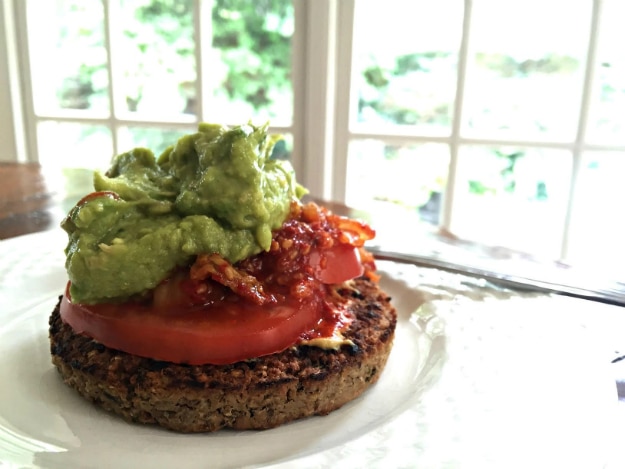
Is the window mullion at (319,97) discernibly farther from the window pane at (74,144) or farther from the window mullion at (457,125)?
the window pane at (74,144)

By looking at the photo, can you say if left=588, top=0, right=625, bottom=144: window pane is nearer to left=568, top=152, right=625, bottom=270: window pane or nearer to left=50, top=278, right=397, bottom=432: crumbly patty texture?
left=568, top=152, right=625, bottom=270: window pane

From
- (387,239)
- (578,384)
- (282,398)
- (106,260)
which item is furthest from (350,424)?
(387,239)

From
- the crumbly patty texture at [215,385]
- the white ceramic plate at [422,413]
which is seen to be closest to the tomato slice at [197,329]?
the crumbly patty texture at [215,385]

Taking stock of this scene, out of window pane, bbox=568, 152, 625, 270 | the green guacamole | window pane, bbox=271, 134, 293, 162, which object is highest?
the green guacamole

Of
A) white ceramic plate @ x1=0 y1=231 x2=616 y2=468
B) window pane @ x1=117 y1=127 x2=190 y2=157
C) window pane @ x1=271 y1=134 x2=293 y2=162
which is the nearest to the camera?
white ceramic plate @ x1=0 y1=231 x2=616 y2=468

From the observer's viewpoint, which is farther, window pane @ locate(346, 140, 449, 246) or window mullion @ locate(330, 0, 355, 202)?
window pane @ locate(346, 140, 449, 246)

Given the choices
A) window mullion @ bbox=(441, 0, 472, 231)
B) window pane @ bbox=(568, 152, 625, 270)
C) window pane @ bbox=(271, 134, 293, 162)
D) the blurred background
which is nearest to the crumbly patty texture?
the blurred background
